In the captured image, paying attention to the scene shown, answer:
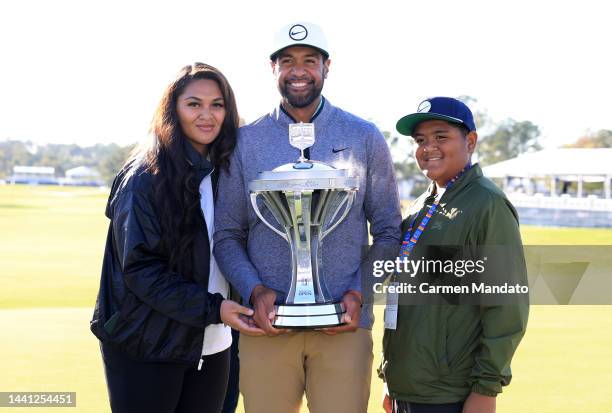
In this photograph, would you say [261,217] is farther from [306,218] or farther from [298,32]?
[298,32]

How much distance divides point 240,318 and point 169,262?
35 cm

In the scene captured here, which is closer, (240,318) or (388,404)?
(240,318)

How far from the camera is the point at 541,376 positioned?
5.91 m

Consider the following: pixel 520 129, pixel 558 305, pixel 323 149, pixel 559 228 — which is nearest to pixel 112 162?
pixel 520 129

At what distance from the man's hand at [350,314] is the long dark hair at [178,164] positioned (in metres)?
0.61

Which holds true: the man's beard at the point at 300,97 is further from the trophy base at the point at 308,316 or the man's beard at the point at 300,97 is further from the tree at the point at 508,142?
the tree at the point at 508,142

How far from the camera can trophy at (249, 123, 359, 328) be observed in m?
2.83

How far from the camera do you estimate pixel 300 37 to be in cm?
308

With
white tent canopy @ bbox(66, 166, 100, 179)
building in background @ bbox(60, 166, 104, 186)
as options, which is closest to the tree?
building in background @ bbox(60, 166, 104, 186)

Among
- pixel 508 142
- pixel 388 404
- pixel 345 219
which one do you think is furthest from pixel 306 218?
pixel 508 142

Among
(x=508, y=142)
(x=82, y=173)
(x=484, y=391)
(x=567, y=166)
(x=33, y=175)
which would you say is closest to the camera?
(x=484, y=391)

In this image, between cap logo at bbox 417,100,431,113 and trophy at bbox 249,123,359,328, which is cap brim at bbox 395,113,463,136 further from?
trophy at bbox 249,123,359,328

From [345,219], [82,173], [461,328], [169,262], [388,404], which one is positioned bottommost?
[82,173]

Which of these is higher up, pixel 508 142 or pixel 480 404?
pixel 480 404
